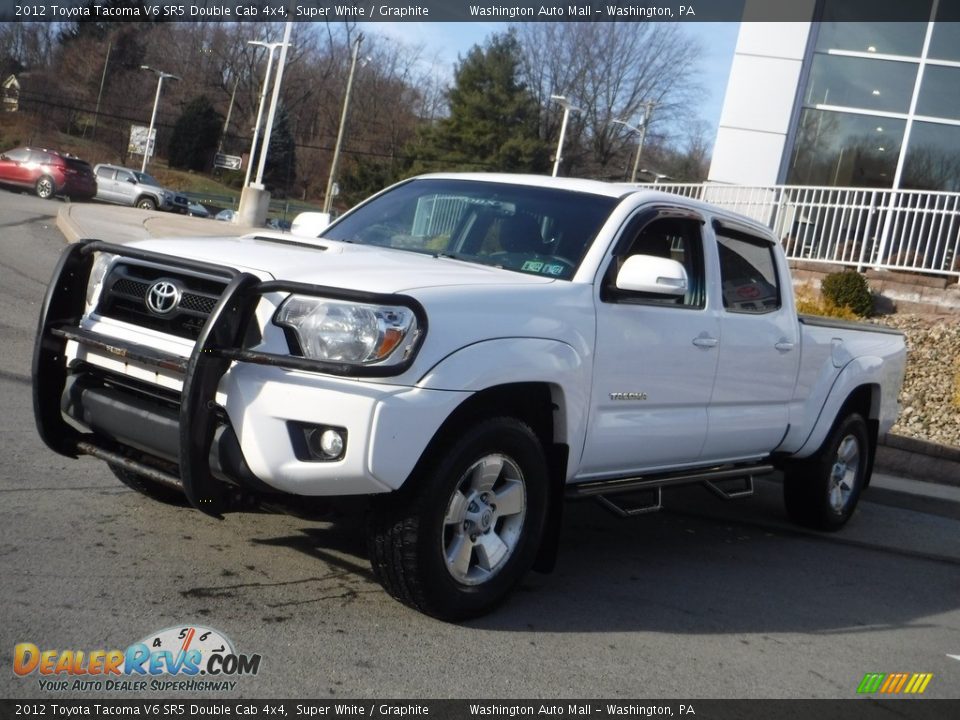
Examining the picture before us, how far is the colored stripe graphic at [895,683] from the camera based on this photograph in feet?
14.8

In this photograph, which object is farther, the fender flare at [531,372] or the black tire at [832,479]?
the black tire at [832,479]

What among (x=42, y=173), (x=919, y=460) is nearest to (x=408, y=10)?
(x=42, y=173)

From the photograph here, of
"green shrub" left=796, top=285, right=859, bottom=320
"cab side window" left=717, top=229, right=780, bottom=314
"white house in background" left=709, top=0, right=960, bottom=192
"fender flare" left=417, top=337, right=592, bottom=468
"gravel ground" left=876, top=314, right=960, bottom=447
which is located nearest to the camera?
"fender flare" left=417, top=337, right=592, bottom=468

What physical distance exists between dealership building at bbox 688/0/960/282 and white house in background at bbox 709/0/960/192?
2 centimetres

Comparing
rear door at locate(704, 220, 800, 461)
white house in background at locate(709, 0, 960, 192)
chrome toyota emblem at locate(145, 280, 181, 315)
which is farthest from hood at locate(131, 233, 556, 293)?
white house in background at locate(709, 0, 960, 192)

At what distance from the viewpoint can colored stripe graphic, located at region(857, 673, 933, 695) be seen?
452cm

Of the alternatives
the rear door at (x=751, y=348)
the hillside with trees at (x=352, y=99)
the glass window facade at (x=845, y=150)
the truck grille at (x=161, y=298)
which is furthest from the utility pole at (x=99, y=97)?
the truck grille at (x=161, y=298)

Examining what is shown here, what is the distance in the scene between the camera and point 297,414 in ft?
12.8

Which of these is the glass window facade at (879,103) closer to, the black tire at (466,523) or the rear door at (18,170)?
the black tire at (466,523)

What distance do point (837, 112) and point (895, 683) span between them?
52.4 feet

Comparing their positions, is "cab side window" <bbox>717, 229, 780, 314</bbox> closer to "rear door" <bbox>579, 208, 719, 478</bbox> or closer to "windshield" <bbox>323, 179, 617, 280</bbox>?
"rear door" <bbox>579, 208, 719, 478</bbox>

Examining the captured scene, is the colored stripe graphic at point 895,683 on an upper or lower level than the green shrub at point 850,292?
lower

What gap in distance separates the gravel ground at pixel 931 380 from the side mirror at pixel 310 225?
24.3 ft

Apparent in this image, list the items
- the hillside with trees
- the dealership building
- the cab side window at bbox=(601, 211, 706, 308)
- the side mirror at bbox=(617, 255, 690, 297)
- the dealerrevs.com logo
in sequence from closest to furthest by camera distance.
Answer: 1. the dealerrevs.com logo
2. the side mirror at bbox=(617, 255, 690, 297)
3. the cab side window at bbox=(601, 211, 706, 308)
4. the dealership building
5. the hillside with trees
